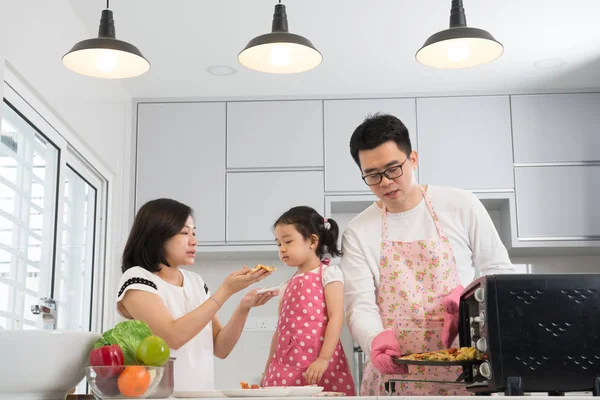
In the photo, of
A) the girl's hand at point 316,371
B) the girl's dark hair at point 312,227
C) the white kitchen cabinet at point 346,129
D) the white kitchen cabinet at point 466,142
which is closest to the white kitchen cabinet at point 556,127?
the white kitchen cabinet at point 466,142

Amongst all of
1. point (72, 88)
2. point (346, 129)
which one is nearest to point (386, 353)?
point (72, 88)

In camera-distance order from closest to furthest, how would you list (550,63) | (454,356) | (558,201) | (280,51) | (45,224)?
(454,356)
(280,51)
(45,224)
(550,63)
(558,201)

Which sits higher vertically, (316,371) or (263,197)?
(263,197)

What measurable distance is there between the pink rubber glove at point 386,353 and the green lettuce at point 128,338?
63 centimetres

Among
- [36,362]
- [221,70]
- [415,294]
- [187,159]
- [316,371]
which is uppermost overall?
[221,70]

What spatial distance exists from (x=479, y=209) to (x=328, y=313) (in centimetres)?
58

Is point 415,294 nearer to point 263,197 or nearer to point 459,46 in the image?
point 459,46

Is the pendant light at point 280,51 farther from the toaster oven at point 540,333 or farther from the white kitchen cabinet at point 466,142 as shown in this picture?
the white kitchen cabinet at point 466,142

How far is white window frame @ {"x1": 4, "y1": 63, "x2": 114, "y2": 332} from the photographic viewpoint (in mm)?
2951

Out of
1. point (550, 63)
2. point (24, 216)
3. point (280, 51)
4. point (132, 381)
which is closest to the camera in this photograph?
point (132, 381)

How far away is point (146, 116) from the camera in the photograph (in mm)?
4453

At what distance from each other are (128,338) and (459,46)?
1610mm

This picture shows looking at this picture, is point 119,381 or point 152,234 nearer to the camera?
point 119,381

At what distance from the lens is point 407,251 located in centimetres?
220
